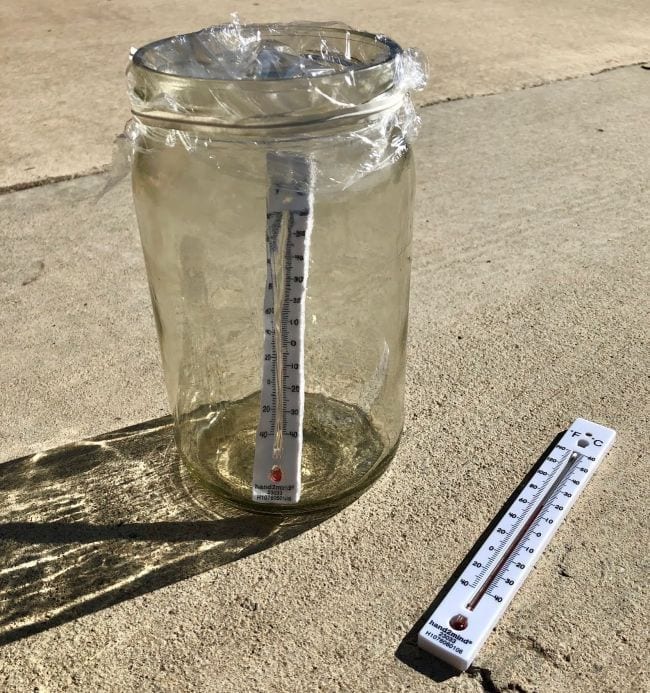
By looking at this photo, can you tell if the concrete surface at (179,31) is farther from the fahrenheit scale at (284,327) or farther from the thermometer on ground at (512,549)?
the thermometer on ground at (512,549)

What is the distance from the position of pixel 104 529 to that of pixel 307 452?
0.35 metres

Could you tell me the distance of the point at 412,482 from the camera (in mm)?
1419

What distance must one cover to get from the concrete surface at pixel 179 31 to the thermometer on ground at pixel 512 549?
1.82 metres

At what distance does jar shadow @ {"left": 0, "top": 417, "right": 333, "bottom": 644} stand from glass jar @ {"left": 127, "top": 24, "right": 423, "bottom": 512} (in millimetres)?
49

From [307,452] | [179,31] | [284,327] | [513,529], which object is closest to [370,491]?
[307,452]

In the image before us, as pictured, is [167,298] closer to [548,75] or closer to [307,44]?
[307,44]

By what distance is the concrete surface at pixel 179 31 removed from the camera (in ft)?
9.64

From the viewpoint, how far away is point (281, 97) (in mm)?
1058

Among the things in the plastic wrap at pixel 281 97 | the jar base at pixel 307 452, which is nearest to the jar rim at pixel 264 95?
the plastic wrap at pixel 281 97

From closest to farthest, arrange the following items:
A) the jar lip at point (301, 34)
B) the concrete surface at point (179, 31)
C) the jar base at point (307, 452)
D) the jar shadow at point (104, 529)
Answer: the jar lip at point (301, 34) → the jar shadow at point (104, 529) → the jar base at point (307, 452) → the concrete surface at point (179, 31)

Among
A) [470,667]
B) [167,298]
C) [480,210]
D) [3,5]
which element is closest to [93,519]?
[167,298]

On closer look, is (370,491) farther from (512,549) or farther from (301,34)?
(301,34)

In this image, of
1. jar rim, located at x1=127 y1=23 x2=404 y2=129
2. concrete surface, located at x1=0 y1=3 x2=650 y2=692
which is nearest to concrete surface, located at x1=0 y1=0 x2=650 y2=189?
concrete surface, located at x1=0 y1=3 x2=650 y2=692

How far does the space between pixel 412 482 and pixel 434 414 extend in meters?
0.20
